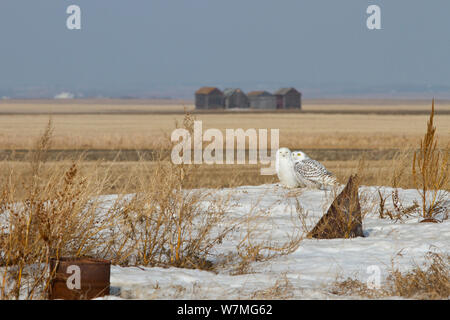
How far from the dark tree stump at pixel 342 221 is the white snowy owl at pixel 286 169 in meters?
3.23

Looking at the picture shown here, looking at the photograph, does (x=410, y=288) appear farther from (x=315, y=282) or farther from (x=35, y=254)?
(x=35, y=254)

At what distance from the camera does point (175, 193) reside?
7.24 meters

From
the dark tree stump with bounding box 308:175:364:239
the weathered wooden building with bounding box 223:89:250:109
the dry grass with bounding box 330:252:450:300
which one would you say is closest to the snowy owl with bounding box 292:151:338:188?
the dark tree stump with bounding box 308:175:364:239

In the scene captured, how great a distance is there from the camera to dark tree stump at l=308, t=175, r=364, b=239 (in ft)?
27.9

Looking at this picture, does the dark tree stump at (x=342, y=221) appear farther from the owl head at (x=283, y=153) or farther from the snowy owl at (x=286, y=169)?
the owl head at (x=283, y=153)

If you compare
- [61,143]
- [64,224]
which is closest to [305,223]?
[64,224]

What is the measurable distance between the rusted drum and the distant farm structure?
11320 cm

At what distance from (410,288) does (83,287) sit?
8.67 ft

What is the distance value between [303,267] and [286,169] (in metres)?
A: 5.28

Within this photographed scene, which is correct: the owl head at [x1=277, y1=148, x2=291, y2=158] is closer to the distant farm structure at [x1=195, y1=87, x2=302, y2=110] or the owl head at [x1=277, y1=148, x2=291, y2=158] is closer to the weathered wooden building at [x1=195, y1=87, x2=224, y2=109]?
the distant farm structure at [x1=195, y1=87, x2=302, y2=110]

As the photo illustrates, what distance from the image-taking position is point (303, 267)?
6.87 m

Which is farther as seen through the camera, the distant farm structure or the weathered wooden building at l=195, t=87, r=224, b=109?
the weathered wooden building at l=195, t=87, r=224, b=109

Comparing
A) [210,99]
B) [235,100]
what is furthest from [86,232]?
[210,99]

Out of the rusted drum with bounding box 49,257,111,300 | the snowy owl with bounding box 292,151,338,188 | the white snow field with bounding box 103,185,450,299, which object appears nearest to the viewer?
the rusted drum with bounding box 49,257,111,300
